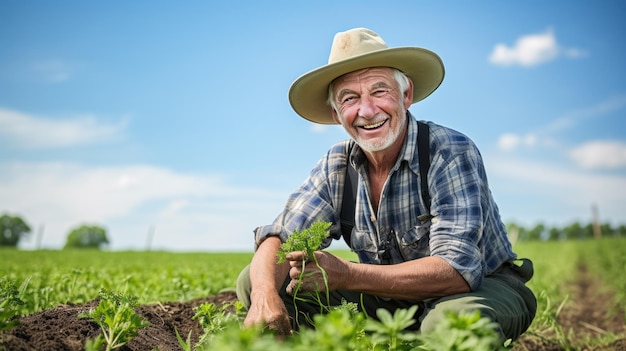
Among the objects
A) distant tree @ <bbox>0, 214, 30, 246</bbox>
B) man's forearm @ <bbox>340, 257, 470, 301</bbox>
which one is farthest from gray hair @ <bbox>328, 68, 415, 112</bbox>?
distant tree @ <bbox>0, 214, 30, 246</bbox>

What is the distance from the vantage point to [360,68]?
3.62 metres

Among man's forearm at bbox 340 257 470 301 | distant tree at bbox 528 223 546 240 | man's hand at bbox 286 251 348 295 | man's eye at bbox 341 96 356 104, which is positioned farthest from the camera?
distant tree at bbox 528 223 546 240

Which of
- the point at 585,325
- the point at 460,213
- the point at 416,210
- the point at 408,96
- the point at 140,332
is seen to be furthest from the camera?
the point at 585,325

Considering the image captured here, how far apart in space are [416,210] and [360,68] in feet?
3.24

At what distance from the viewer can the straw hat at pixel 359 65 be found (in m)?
3.53

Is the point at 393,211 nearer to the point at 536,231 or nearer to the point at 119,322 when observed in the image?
the point at 119,322

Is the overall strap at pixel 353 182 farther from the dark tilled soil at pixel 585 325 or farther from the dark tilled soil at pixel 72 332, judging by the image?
the dark tilled soil at pixel 585 325

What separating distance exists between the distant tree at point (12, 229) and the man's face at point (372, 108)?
289 feet

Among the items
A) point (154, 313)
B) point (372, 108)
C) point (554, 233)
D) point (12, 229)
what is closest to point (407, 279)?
point (372, 108)

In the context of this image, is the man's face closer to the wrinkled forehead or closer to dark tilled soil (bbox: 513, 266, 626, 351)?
the wrinkled forehead

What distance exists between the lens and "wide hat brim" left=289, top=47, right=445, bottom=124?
3.52 m

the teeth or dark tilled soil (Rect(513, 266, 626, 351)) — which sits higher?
the teeth

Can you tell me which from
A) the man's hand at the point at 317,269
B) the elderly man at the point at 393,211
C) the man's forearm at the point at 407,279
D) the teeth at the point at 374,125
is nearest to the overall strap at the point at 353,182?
the elderly man at the point at 393,211

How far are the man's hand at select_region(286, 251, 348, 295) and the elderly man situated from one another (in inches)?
0.6
